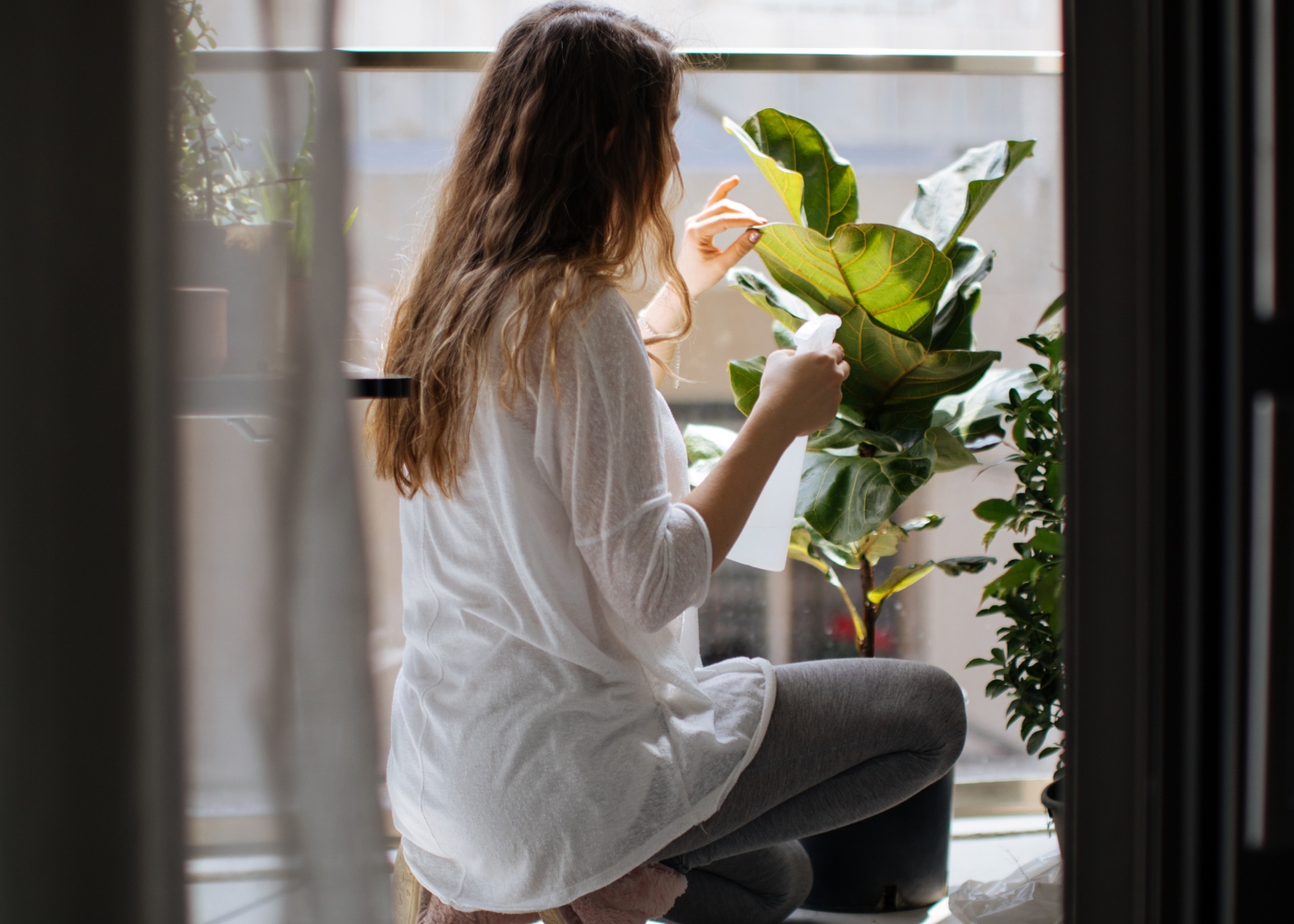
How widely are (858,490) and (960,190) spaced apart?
0.47 m

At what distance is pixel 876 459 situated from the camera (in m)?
1.27

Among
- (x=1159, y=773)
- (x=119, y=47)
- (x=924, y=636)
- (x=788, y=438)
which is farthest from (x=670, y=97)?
(x=924, y=636)

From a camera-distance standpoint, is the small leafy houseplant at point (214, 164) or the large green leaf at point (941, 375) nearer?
the small leafy houseplant at point (214, 164)

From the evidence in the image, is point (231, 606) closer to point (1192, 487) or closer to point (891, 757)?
point (1192, 487)

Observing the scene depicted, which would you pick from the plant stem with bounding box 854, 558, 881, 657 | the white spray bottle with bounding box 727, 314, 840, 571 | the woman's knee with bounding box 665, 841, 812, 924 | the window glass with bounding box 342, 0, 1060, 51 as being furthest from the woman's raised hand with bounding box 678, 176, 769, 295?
the woman's knee with bounding box 665, 841, 812, 924

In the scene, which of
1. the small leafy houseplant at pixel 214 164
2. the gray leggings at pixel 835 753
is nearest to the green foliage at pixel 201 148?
the small leafy houseplant at pixel 214 164

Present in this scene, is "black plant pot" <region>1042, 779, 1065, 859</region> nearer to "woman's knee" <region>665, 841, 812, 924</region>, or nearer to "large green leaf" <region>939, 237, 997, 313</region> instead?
"woman's knee" <region>665, 841, 812, 924</region>

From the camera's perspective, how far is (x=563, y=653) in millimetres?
889

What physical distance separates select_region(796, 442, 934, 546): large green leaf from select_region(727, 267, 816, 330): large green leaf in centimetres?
22

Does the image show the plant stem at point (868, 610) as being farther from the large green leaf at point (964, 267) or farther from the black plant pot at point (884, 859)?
the large green leaf at point (964, 267)

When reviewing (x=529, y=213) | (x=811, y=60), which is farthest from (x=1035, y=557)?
(x=811, y=60)

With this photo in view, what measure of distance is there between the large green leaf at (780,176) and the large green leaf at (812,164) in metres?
0.01

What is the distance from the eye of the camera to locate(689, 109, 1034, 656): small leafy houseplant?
120 cm

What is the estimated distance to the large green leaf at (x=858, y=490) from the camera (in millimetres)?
1225
